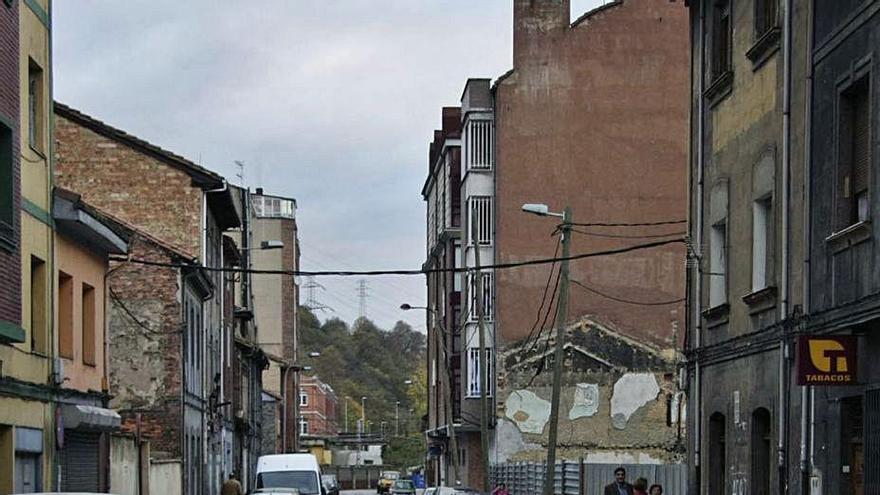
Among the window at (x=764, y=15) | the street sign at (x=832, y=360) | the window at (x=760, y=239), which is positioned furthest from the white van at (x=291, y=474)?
the street sign at (x=832, y=360)

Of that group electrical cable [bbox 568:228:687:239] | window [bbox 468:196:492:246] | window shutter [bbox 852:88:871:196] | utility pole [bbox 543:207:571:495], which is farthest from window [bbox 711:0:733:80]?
window [bbox 468:196:492:246]

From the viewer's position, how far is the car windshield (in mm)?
41125

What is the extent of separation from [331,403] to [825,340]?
159m

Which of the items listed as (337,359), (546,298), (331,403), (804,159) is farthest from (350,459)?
(804,159)

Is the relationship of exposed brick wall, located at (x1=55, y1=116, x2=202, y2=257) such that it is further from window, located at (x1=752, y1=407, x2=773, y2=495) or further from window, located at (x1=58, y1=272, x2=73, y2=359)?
window, located at (x1=752, y1=407, x2=773, y2=495)

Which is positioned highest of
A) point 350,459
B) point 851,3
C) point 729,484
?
point 851,3

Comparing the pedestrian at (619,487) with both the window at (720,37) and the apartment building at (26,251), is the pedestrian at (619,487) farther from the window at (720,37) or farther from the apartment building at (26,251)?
the apartment building at (26,251)

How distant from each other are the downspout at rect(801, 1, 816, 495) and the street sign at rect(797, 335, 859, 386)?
54.9 inches

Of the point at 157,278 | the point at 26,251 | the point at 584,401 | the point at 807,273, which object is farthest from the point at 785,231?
the point at 584,401

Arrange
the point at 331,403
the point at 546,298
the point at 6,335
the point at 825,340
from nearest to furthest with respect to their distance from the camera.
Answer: the point at 825,340
the point at 6,335
the point at 546,298
the point at 331,403

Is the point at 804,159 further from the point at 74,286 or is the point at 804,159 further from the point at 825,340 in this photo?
the point at 74,286

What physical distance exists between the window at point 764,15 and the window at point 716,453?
5.34 m

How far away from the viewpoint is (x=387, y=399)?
601 feet

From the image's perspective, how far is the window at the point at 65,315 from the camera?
90.6ft
